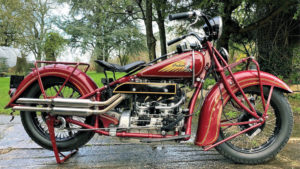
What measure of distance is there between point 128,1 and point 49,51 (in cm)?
1275

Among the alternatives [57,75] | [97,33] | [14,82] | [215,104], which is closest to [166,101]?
[215,104]

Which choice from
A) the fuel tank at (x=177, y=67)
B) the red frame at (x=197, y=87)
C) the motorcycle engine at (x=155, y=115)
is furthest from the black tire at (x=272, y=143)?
the fuel tank at (x=177, y=67)

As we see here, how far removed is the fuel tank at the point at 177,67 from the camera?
2.23m

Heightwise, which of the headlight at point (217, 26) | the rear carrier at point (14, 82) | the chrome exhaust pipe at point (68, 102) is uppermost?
the headlight at point (217, 26)

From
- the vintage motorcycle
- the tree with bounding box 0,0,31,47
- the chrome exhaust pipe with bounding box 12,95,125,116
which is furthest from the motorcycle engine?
the tree with bounding box 0,0,31,47

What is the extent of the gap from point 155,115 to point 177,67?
0.57m

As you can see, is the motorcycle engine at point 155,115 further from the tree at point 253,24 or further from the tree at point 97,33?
the tree at point 97,33

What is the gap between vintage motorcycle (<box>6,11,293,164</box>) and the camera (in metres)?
2.24

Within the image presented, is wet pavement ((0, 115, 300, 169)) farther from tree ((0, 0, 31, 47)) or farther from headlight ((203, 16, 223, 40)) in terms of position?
tree ((0, 0, 31, 47))

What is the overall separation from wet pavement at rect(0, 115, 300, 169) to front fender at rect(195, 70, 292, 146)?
34cm

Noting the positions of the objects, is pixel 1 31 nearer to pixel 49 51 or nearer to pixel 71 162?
pixel 49 51

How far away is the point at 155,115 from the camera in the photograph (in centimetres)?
228

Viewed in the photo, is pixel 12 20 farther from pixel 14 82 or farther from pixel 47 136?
pixel 47 136

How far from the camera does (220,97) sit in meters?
2.32
